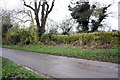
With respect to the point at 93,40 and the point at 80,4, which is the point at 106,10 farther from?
the point at 93,40

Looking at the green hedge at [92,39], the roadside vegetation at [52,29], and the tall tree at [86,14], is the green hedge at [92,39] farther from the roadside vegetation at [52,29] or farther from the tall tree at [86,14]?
the tall tree at [86,14]

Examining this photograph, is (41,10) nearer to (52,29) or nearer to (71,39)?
(71,39)

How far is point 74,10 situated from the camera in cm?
2666

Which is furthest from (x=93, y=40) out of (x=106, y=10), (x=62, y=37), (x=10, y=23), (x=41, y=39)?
(x=10, y=23)

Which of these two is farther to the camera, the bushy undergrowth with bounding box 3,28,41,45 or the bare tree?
the bare tree

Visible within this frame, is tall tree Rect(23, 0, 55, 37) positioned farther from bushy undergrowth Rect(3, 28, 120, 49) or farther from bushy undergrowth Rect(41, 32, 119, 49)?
bushy undergrowth Rect(41, 32, 119, 49)

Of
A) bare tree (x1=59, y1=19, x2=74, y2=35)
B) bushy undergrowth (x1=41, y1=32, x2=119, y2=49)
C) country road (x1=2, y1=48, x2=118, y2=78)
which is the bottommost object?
country road (x1=2, y1=48, x2=118, y2=78)

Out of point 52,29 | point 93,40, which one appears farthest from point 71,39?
point 52,29

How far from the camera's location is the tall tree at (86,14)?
Result: 80.0ft

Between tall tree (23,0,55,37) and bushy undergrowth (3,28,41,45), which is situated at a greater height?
tall tree (23,0,55,37)

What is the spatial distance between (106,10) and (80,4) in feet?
16.3

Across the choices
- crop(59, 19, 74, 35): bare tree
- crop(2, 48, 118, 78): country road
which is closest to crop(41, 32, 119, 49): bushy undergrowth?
crop(2, 48, 118, 78): country road

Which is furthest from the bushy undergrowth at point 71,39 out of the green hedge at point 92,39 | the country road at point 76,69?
the country road at point 76,69

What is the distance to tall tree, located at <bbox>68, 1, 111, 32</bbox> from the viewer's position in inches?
960
